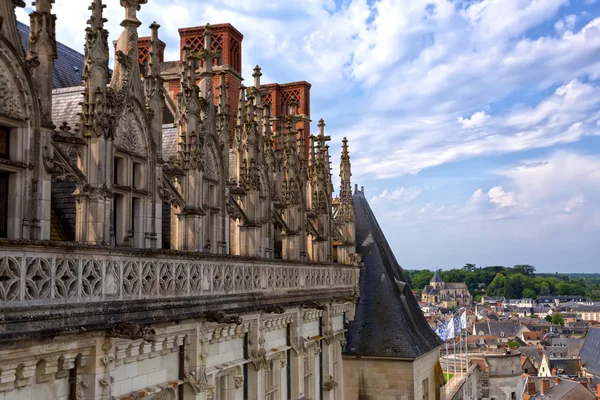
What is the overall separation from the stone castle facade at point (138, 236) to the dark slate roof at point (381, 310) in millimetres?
3645

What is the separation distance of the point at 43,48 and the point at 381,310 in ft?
54.3

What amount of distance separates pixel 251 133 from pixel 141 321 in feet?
22.6

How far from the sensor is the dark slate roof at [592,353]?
113 m

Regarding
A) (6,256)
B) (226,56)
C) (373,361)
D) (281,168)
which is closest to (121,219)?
(6,256)

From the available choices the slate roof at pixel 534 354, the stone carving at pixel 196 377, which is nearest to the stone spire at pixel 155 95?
the stone carving at pixel 196 377

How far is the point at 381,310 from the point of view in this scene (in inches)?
929

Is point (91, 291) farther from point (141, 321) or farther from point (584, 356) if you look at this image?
point (584, 356)

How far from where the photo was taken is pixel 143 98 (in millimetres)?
11570

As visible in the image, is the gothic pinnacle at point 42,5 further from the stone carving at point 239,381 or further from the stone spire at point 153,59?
the stone carving at point 239,381

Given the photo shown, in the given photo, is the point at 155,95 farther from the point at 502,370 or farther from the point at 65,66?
the point at 502,370

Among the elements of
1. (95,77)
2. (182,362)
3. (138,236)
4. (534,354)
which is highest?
(95,77)

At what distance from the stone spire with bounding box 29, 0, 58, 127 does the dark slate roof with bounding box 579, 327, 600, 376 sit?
115 meters

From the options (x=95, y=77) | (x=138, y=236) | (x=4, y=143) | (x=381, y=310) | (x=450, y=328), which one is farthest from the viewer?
(x=450, y=328)

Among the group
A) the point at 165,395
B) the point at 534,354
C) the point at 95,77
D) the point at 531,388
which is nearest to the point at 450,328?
the point at 165,395
